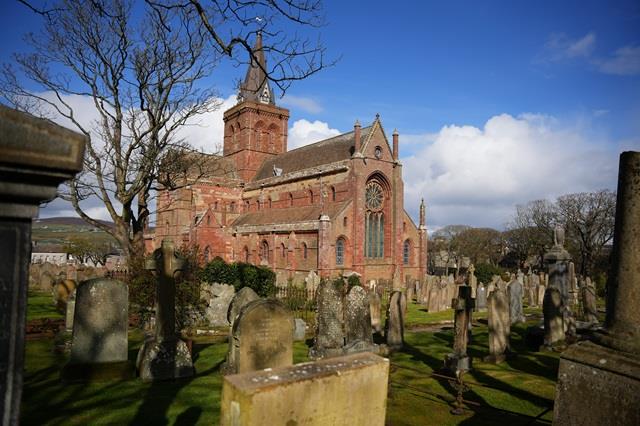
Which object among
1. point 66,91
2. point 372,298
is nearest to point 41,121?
point 372,298

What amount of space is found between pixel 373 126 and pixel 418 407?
28.1 metres

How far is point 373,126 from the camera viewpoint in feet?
108

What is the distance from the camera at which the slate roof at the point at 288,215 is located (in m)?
31.6

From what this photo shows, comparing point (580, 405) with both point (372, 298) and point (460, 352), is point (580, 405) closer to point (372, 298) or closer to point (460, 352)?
point (460, 352)

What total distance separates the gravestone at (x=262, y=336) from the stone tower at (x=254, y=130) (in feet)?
125

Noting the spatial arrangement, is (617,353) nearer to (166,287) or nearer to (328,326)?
(328,326)

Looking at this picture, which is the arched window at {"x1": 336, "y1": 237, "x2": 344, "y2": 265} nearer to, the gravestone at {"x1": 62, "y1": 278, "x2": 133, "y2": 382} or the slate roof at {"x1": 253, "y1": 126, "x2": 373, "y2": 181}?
the slate roof at {"x1": 253, "y1": 126, "x2": 373, "y2": 181}

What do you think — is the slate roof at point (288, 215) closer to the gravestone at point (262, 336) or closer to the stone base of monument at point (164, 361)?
the stone base of monument at point (164, 361)

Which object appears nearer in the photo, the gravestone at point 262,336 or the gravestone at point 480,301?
the gravestone at point 262,336

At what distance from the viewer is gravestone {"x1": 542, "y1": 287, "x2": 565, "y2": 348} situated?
1060 centimetres

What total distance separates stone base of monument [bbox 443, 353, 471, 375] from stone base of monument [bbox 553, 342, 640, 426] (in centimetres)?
492

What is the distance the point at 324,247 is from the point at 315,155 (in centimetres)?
1094

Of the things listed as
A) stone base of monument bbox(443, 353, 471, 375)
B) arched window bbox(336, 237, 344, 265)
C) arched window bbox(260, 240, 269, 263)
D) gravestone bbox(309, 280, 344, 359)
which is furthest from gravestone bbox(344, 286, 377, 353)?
arched window bbox(260, 240, 269, 263)

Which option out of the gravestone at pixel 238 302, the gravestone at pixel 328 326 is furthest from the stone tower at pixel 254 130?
the gravestone at pixel 328 326
